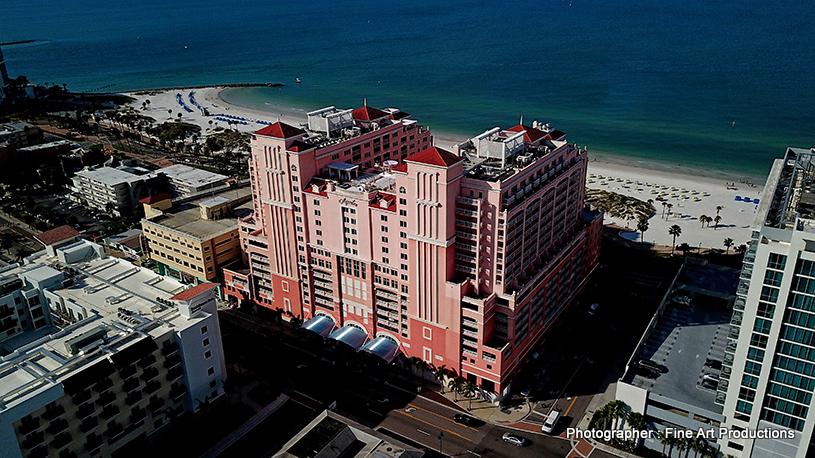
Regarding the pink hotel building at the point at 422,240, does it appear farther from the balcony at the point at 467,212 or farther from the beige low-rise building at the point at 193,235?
the beige low-rise building at the point at 193,235

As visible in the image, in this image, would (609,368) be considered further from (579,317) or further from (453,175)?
(453,175)

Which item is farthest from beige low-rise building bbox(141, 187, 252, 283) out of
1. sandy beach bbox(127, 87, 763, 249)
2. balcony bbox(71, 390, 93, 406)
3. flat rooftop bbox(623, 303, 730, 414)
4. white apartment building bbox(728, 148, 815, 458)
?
sandy beach bbox(127, 87, 763, 249)

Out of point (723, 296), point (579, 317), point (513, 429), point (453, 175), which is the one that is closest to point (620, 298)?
point (579, 317)

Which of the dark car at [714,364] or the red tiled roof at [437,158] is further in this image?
the dark car at [714,364]

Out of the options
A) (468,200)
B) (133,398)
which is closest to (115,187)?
(133,398)

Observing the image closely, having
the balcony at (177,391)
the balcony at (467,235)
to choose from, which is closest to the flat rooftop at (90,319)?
the balcony at (177,391)

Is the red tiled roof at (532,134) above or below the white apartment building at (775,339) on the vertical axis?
above
